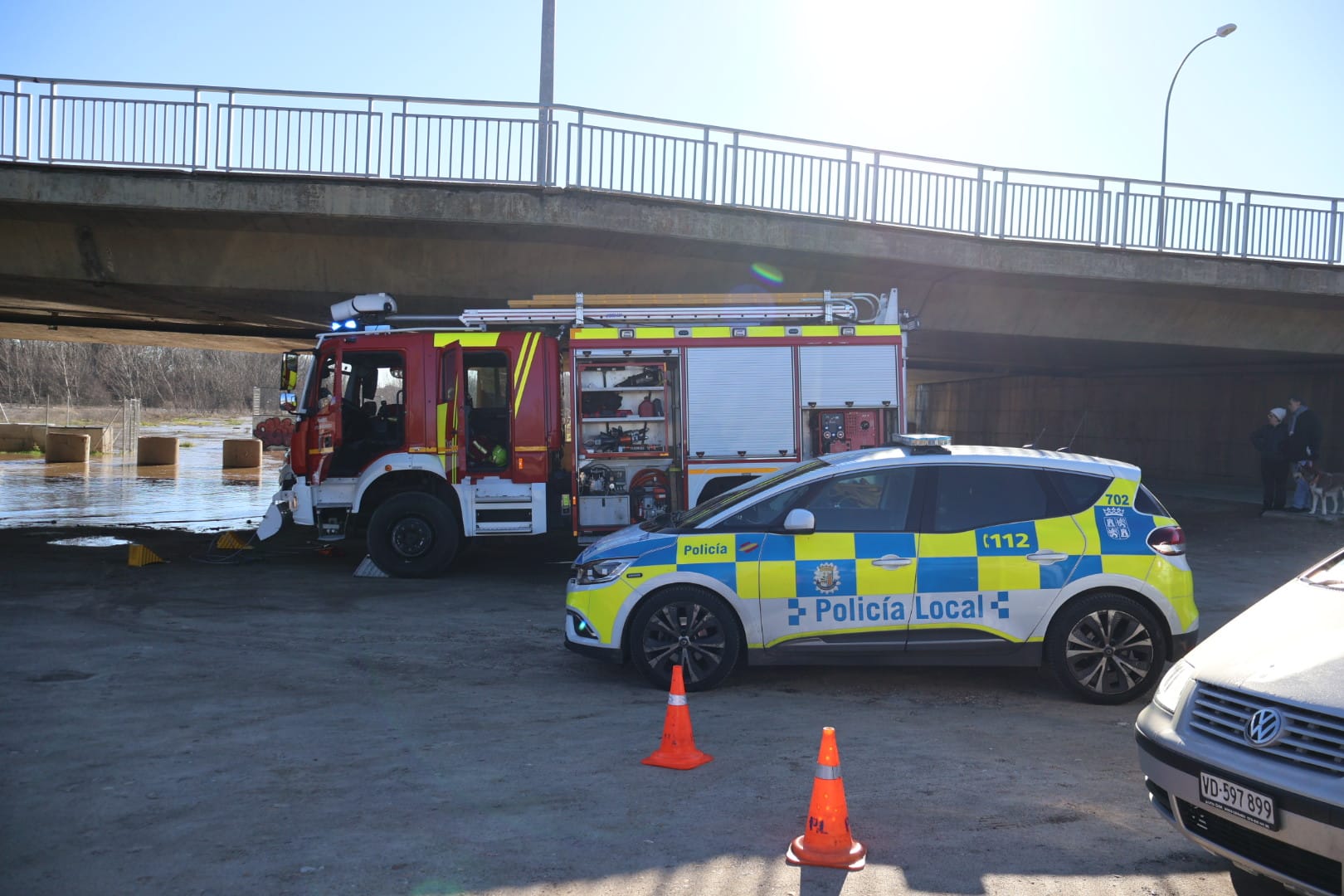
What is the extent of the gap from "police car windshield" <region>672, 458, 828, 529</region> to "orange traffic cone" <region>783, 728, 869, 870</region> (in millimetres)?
3110

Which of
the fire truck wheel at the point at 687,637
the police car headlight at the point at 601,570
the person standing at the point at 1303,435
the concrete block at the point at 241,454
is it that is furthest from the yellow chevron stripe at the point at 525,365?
the concrete block at the point at 241,454

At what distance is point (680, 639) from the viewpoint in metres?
7.26

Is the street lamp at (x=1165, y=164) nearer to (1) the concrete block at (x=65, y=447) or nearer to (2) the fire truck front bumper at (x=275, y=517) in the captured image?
(2) the fire truck front bumper at (x=275, y=517)

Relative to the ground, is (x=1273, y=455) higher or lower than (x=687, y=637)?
higher

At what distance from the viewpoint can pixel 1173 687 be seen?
431 centimetres

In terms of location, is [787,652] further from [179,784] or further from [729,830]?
[179,784]

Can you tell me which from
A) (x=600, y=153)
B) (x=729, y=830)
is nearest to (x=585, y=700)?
(x=729, y=830)

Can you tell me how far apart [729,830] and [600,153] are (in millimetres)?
12080

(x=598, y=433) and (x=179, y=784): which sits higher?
(x=598, y=433)

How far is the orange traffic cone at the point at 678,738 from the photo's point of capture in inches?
224

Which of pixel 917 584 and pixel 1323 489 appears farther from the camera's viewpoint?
pixel 1323 489

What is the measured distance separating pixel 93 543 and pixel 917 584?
12796mm

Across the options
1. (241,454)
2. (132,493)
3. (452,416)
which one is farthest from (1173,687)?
(241,454)

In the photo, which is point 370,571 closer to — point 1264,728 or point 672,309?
point 672,309
